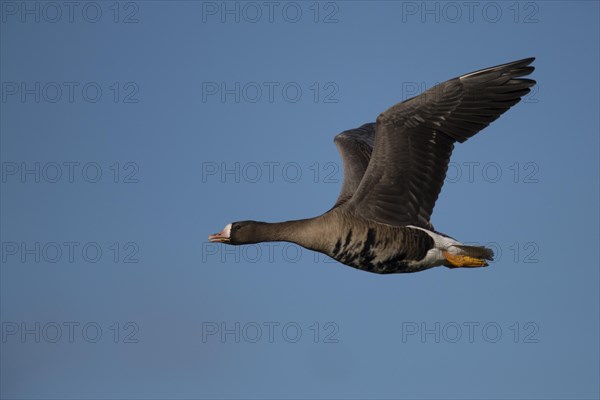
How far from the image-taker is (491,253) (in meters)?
17.7

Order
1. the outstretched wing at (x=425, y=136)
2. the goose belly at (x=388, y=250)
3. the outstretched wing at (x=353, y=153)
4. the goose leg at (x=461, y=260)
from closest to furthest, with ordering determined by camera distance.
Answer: the outstretched wing at (x=425, y=136), the goose belly at (x=388, y=250), the goose leg at (x=461, y=260), the outstretched wing at (x=353, y=153)

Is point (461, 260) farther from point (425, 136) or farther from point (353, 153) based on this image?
point (353, 153)

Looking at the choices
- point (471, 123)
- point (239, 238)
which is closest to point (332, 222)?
point (239, 238)

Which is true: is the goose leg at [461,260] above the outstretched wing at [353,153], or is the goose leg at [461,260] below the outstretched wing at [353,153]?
below

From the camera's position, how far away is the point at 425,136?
56.4 feet

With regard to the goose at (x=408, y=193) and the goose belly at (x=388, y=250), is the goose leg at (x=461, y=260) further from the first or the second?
the goose belly at (x=388, y=250)

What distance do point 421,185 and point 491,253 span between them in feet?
5.81

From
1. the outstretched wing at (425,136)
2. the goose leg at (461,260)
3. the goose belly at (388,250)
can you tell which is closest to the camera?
the outstretched wing at (425,136)

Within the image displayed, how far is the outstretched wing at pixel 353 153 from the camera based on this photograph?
19828 millimetres

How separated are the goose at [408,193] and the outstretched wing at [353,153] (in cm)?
144

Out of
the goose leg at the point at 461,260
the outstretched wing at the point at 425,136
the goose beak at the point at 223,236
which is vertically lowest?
Result: the goose leg at the point at 461,260

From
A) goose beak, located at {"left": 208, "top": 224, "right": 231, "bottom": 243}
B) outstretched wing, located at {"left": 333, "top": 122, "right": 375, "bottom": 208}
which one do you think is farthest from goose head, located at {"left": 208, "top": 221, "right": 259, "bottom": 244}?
outstretched wing, located at {"left": 333, "top": 122, "right": 375, "bottom": 208}

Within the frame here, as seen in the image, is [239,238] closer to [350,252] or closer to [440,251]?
[350,252]

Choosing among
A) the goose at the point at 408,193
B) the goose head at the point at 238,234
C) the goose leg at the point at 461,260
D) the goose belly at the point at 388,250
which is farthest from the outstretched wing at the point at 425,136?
the goose head at the point at 238,234
